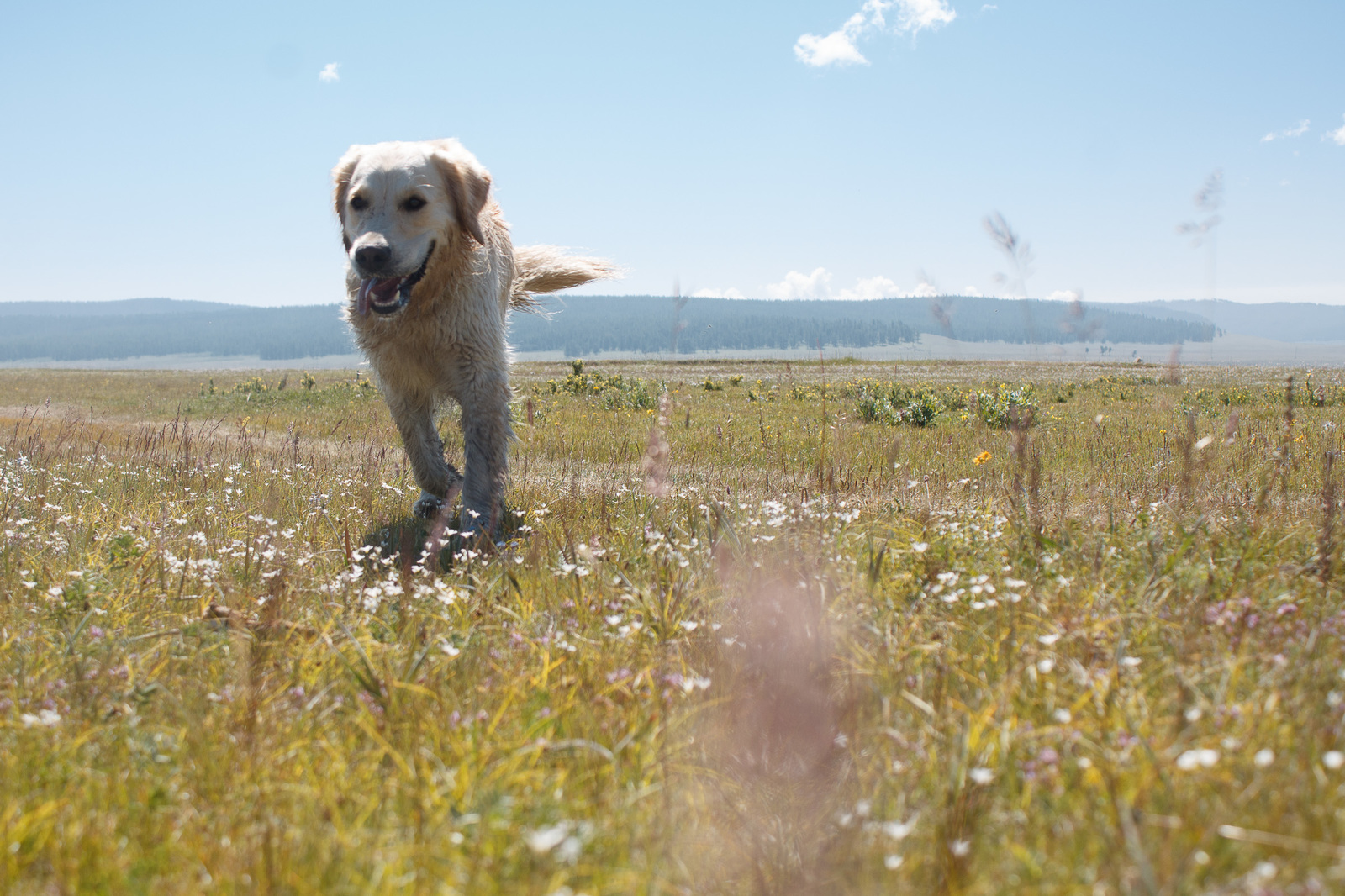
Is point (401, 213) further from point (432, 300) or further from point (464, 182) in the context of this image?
point (432, 300)

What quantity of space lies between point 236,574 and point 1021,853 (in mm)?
3280

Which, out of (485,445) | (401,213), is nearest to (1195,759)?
(485,445)

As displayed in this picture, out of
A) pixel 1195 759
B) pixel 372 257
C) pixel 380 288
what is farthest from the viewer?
pixel 380 288

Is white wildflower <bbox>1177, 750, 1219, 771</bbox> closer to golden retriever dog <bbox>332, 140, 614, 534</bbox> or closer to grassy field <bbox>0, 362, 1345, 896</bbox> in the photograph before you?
grassy field <bbox>0, 362, 1345, 896</bbox>

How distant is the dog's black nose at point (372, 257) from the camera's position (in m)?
4.41

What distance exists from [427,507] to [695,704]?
3.83 meters

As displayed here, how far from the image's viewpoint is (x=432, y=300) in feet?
17.0

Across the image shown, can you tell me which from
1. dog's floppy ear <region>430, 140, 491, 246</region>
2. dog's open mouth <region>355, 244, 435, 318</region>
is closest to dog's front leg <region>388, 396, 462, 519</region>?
dog's open mouth <region>355, 244, 435, 318</region>

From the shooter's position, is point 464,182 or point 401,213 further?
point 464,182

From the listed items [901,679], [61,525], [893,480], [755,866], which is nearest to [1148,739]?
[901,679]

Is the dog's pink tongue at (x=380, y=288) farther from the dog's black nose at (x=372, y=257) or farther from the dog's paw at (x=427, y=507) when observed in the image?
the dog's paw at (x=427, y=507)

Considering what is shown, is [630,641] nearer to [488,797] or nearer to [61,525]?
[488,797]

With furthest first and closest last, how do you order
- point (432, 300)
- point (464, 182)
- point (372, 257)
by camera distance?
point (432, 300) → point (464, 182) → point (372, 257)

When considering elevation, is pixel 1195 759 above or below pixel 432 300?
below
